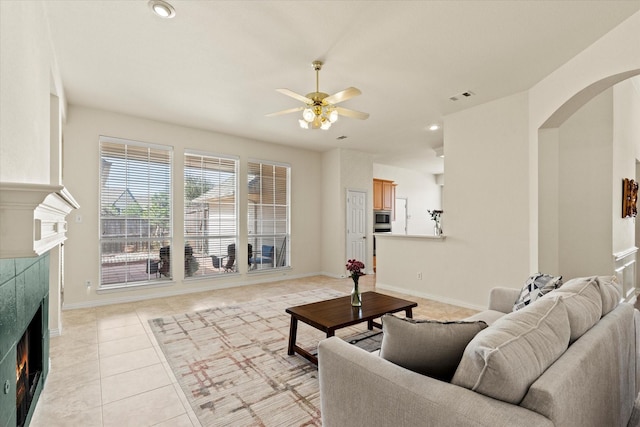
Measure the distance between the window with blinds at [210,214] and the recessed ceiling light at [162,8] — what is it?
3097mm

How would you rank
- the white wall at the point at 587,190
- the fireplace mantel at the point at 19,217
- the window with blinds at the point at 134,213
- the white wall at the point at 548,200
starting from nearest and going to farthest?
1. the fireplace mantel at the point at 19,217
2. the white wall at the point at 548,200
3. the white wall at the point at 587,190
4. the window with blinds at the point at 134,213

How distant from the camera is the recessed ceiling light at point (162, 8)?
2.26 metres

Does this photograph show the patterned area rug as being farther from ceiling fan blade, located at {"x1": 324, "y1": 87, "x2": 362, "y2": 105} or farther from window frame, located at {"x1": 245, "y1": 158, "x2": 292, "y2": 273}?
ceiling fan blade, located at {"x1": 324, "y1": 87, "x2": 362, "y2": 105}

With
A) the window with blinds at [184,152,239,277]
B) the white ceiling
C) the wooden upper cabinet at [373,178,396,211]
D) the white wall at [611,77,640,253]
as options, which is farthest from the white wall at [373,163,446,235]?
the white wall at [611,77,640,253]

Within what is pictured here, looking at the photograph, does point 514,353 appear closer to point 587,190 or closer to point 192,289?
point 587,190

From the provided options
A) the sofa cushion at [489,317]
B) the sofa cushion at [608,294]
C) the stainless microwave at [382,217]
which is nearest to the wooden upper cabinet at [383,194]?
the stainless microwave at [382,217]

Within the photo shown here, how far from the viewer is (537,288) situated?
2.16m

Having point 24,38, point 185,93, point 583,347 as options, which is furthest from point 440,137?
point 24,38

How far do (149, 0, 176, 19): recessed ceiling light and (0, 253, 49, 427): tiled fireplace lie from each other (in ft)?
6.32

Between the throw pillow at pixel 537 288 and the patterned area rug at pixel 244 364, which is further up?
the throw pillow at pixel 537 288

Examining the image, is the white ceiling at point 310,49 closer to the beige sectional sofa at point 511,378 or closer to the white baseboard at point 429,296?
the beige sectional sofa at point 511,378

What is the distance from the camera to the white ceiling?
2355mm

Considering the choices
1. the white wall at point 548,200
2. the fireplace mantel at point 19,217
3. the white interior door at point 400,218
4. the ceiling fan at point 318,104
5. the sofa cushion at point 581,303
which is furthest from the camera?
the white interior door at point 400,218

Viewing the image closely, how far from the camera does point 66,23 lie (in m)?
2.52
